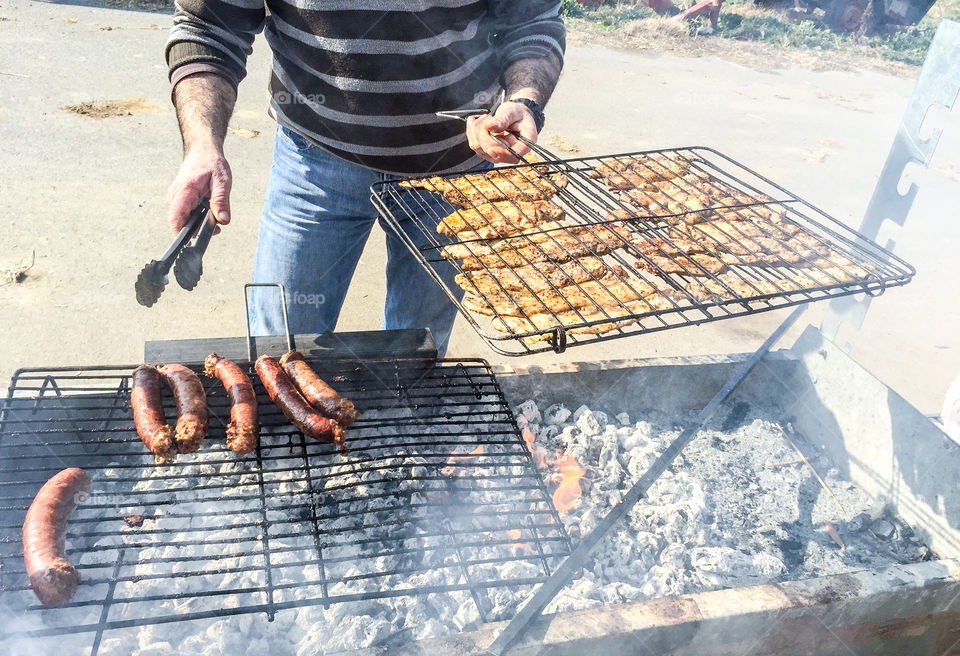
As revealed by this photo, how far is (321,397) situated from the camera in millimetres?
2748

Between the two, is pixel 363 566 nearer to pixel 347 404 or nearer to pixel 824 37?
pixel 347 404

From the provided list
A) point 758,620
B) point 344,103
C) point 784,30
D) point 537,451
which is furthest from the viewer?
point 784,30

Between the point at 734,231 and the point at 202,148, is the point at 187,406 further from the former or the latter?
the point at 734,231

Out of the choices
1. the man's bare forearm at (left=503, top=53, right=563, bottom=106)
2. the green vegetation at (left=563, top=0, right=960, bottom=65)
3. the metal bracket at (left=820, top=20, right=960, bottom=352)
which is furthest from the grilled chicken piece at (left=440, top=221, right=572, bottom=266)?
the green vegetation at (left=563, top=0, right=960, bottom=65)

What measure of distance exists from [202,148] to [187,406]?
1.01m

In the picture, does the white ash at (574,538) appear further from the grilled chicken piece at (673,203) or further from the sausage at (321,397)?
the grilled chicken piece at (673,203)

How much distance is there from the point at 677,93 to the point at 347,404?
412 inches

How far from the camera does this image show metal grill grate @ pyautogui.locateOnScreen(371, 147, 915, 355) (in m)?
2.43

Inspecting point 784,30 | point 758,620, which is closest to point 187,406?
point 758,620

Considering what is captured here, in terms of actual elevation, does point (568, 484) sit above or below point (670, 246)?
below

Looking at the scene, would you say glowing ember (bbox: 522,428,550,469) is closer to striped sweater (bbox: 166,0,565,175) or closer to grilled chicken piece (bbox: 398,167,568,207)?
grilled chicken piece (bbox: 398,167,568,207)

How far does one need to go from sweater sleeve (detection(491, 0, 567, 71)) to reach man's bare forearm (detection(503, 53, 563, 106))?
0.15ft

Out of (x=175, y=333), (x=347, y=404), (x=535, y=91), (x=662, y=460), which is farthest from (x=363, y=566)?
(x=175, y=333)

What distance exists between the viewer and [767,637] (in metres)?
2.43
